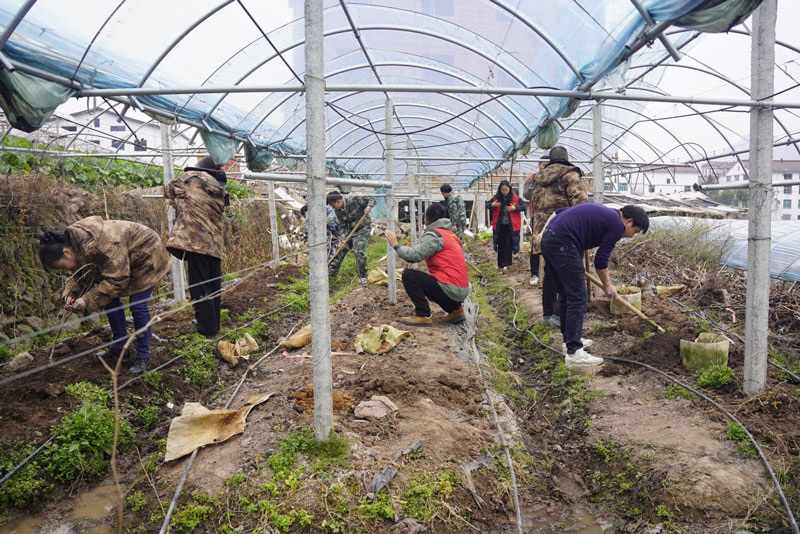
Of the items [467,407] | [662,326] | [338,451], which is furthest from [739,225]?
[338,451]

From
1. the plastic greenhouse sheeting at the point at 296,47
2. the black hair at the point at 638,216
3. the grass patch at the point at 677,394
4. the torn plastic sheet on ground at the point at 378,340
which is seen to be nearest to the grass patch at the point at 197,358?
the torn plastic sheet on ground at the point at 378,340

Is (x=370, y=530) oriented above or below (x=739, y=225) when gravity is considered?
below

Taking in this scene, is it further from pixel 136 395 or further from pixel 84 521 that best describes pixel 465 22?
pixel 84 521

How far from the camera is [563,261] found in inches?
186

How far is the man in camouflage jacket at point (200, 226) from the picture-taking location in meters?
4.93

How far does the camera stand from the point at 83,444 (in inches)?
134

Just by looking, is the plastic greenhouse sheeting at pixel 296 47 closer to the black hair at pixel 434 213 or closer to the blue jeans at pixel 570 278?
the black hair at pixel 434 213

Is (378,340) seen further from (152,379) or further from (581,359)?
(152,379)

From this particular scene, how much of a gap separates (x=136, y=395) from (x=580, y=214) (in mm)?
4245

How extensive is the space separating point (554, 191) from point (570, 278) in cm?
213

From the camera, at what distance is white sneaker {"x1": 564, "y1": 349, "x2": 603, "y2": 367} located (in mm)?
4789

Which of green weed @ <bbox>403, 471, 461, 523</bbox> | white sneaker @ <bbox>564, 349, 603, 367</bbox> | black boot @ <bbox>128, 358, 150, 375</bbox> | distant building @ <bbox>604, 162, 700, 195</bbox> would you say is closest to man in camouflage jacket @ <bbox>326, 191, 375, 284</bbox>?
black boot @ <bbox>128, 358, 150, 375</bbox>

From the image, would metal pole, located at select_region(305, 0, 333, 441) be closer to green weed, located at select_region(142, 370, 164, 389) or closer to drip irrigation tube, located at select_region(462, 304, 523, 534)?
drip irrigation tube, located at select_region(462, 304, 523, 534)

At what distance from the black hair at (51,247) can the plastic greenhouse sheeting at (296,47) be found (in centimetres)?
143
